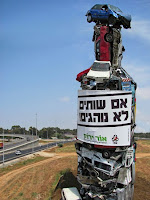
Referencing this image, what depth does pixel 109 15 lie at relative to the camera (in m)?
18.8

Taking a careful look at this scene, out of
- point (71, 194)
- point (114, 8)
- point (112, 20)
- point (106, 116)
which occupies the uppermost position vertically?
point (114, 8)

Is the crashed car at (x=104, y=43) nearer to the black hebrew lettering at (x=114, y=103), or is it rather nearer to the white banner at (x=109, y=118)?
the white banner at (x=109, y=118)

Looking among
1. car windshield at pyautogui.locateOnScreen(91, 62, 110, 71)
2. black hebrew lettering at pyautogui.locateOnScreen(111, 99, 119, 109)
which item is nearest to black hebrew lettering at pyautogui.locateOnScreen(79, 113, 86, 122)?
black hebrew lettering at pyautogui.locateOnScreen(111, 99, 119, 109)

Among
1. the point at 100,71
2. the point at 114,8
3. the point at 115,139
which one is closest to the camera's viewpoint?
the point at 115,139

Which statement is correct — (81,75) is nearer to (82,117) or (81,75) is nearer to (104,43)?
(104,43)

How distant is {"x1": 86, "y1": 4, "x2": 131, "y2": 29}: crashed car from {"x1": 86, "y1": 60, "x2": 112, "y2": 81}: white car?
3.32 metres

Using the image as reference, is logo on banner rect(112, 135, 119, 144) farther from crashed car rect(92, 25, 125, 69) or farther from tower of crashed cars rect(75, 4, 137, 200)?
crashed car rect(92, 25, 125, 69)

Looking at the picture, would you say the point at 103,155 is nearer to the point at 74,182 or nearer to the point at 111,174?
the point at 111,174

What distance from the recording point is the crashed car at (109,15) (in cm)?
1870

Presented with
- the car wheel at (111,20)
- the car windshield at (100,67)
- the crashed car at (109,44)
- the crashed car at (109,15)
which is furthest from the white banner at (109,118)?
the crashed car at (109,15)

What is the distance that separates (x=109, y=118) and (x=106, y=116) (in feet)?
0.82

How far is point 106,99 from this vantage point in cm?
1714

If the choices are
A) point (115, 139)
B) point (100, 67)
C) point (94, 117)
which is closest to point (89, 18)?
point (100, 67)

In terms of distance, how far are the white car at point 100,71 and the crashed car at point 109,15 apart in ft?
10.9
